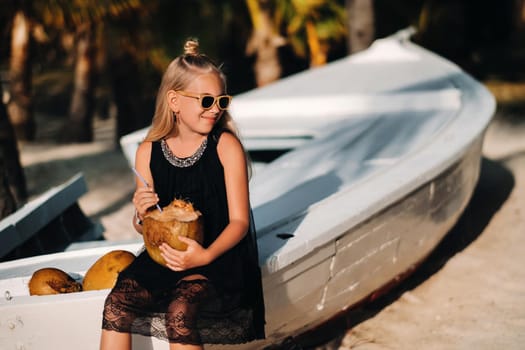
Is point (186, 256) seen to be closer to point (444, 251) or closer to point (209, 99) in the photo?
point (209, 99)

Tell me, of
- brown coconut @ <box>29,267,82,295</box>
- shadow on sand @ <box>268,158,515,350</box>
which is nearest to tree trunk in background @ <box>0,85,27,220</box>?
brown coconut @ <box>29,267,82,295</box>

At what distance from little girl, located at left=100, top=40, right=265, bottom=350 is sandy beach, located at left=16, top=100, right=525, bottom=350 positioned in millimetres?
1111

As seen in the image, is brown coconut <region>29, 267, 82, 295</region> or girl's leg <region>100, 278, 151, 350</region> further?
brown coconut <region>29, 267, 82, 295</region>

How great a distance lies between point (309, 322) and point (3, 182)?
257cm

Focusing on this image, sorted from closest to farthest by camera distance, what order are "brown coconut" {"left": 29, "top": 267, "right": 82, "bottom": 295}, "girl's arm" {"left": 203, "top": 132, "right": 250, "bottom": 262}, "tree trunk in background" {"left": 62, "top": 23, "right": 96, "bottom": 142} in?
"girl's arm" {"left": 203, "top": 132, "right": 250, "bottom": 262} < "brown coconut" {"left": 29, "top": 267, "right": 82, "bottom": 295} < "tree trunk in background" {"left": 62, "top": 23, "right": 96, "bottom": 142}

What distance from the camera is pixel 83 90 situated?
10.0 m

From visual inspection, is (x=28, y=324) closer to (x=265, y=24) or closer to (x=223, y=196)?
(x=223, y=196)

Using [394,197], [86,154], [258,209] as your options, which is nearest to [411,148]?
[394,197]

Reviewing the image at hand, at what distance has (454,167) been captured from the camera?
446cm

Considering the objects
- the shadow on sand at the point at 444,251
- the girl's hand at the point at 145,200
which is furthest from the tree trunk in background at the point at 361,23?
the girl's hand at the point at 145,200

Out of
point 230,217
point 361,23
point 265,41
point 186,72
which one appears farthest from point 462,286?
point 265,41

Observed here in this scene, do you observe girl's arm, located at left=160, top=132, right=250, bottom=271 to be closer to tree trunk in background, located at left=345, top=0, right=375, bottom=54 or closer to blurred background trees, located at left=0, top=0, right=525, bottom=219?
blurred background trees, located at left=0, top=0, right=525, bottom=219

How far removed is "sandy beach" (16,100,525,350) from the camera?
12.4ft

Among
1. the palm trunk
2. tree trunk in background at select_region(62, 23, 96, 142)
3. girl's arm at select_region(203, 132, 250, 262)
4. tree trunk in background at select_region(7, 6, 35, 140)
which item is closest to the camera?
girl's arm at select_region(203, 132, 250, 262)
